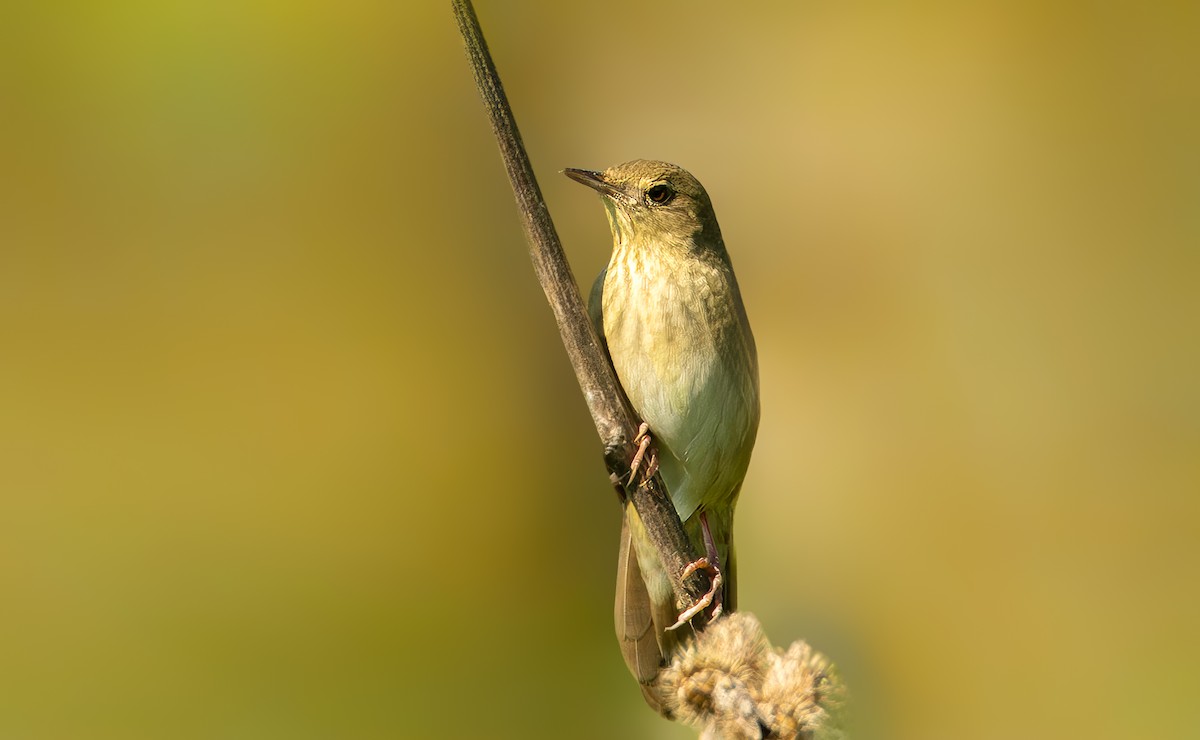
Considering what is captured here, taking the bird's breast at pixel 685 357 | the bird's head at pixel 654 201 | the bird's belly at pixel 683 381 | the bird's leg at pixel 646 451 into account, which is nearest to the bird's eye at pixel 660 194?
the bird's head at pixel 654 201

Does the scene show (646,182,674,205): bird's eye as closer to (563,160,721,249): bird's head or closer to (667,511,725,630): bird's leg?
(563,160,721,249): bird's head

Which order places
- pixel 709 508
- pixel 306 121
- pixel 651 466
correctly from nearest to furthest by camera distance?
pixel 651 466, pixel 709 508, pixel 306 121

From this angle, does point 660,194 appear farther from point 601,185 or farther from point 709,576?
point 709,576

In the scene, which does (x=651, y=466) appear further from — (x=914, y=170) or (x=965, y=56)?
(x=965, y=56)

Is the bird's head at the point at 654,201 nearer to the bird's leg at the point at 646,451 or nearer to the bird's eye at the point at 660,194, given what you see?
the bird's eye at the point at 660,194

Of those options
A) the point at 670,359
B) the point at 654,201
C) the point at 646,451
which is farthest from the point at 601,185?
the point at 646,451

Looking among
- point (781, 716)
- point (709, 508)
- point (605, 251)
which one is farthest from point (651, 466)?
point (605, 251)
